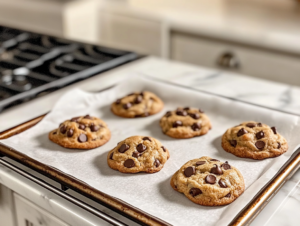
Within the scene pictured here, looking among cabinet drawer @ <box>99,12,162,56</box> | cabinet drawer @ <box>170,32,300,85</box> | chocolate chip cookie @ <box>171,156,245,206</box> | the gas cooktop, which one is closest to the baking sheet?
chocolate chip cookie @ <box>171,156,245,206</box>

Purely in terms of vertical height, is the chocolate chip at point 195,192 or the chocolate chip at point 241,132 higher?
the chocolate chip at point 241,132

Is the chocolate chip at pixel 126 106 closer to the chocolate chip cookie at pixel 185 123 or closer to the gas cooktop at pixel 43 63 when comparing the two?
the chocolate chip cookie at pixel 185 123

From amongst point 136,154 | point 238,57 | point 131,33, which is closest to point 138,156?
point 136,154

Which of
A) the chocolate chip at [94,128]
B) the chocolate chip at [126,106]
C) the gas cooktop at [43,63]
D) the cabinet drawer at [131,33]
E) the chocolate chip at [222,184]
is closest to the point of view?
the chocolate chip at [222,184]

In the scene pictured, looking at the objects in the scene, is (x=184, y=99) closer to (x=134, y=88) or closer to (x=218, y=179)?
(x=134, y=88)

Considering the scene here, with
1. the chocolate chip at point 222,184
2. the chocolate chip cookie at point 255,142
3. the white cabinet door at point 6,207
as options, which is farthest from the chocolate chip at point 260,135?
the white cabinet door at point 6,207

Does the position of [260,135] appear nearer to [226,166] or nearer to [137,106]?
[226,166]
